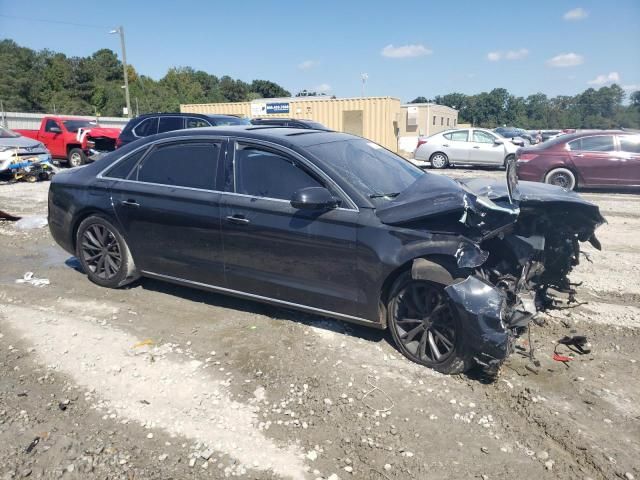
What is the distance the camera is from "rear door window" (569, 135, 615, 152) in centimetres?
1171

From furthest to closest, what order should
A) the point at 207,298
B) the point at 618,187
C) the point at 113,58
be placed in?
the point at 113,58 → the point at 618,187 → the point at 207,298

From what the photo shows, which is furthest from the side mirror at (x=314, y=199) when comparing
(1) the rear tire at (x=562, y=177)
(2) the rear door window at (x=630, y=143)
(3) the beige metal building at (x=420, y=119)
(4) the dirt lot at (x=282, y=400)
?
(3) the beige metal building at (x=420, y=119)

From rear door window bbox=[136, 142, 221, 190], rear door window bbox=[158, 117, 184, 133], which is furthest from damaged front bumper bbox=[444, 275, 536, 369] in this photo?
rear door window bbox=[158, 117, 184, 133]

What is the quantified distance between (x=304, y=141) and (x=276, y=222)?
29.9 inches

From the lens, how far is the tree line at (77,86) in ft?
172

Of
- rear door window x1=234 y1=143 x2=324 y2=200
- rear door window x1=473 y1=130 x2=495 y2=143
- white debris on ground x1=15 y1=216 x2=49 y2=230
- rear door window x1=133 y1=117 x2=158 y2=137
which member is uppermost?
rear door window x1=133 y1=117 x2=158 y2=137

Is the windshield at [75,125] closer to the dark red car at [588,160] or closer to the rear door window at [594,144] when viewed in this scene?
the dark red car at [588,160]

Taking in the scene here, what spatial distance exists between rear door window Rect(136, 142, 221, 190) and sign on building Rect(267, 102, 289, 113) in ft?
87.7

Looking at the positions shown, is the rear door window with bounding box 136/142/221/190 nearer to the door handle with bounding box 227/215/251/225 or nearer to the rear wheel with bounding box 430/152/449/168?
the door handle with bounding box 227/215/251/225

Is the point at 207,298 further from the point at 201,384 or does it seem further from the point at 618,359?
the point at 618,359

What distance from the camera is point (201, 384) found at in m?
3.43

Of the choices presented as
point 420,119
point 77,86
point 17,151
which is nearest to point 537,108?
point 420,119

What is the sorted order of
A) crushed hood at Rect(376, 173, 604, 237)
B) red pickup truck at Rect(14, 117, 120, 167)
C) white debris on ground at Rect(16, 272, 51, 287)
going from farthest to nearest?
red pickup truck at Rect(14, 117, 120, 167)
white debris on ground at Rect(16, 272, 51, 287)
crushed hood at Rect(376, 173, 604, 237)

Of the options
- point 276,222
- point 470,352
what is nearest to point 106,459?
point 276,222
